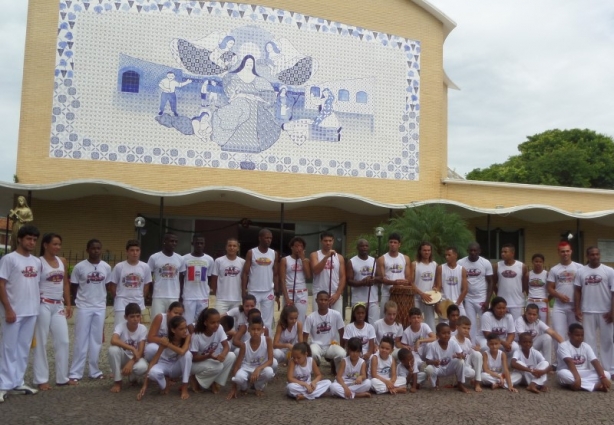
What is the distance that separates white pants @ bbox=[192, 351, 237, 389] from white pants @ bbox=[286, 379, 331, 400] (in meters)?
0.77

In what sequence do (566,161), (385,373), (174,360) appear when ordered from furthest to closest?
(566,161) → (385,373) → (174,360)

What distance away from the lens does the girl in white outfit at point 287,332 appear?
7297 millimetres

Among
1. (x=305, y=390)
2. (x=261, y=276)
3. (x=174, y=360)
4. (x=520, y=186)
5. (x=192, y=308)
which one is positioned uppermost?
(x=520, y=186)

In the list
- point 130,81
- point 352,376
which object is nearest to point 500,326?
point 352,376

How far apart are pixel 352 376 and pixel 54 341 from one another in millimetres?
3482

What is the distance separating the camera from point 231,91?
18328 millimetres

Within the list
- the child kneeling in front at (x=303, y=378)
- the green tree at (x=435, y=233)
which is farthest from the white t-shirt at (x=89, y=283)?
the green tree at (x=435, y=233)

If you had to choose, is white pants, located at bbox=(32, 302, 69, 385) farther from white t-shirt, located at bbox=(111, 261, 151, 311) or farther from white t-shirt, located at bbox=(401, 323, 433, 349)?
white t-shirt, located at bbox=(401, 323, 433, 349)

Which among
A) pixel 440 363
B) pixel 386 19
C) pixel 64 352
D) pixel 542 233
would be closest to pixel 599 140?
pixel 542 233

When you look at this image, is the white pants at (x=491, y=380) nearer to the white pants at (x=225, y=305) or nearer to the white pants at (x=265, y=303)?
the white pants at (x=265, y=303)

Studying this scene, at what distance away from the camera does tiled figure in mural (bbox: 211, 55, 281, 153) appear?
18281 millimetres

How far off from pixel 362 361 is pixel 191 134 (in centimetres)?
1259

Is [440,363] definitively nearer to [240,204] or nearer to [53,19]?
[240,204]

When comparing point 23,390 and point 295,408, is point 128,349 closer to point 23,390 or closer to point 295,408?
point 23,390
